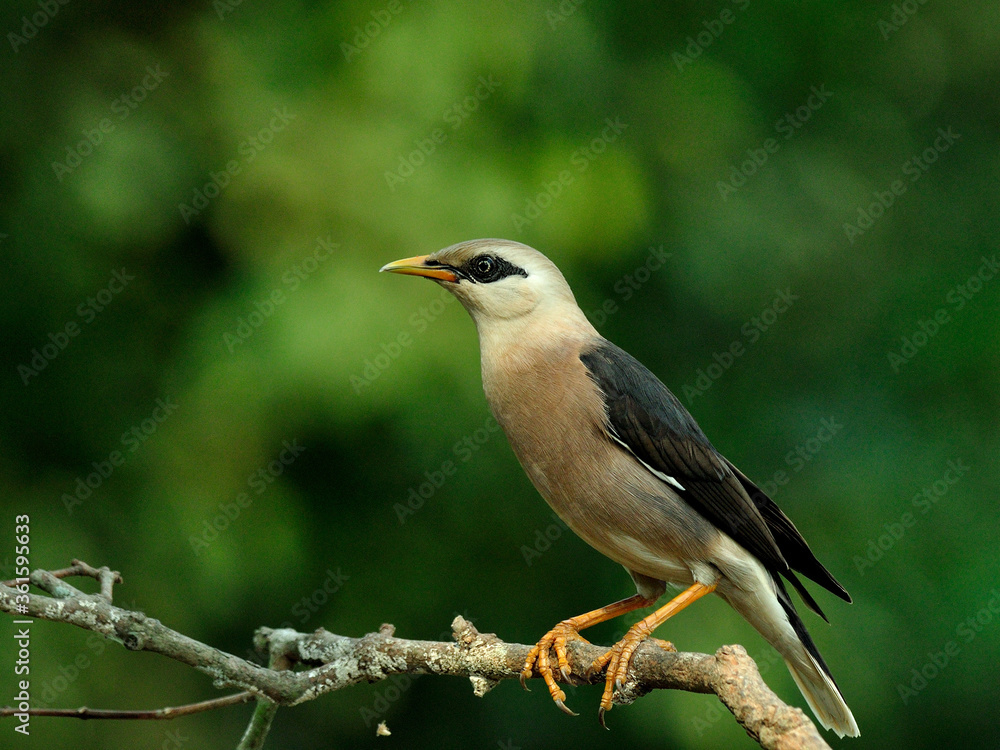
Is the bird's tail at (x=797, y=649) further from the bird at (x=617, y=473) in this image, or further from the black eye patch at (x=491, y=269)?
the black eye patch at (x=491, y=269)

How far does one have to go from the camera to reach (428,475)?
5.77 m

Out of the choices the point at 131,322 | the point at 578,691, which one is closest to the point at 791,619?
the point at 578,691

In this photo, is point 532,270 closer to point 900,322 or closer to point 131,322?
point 131,322

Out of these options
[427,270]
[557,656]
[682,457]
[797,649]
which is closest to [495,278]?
[427,270]

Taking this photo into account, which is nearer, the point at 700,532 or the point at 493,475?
the point at 700,532

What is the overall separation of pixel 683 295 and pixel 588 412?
3.10 m

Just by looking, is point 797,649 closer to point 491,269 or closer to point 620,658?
point 620,658

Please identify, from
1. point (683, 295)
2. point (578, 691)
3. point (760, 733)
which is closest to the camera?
point (760, 733)

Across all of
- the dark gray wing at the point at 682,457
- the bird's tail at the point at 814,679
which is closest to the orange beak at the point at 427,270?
the dark gray wing at the point at 682,457

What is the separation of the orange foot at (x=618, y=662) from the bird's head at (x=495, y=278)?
1.24 meters

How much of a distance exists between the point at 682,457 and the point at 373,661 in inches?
51.2

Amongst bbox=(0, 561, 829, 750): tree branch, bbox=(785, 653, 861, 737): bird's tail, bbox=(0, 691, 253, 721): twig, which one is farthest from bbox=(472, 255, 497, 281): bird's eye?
bbox=(785, 653, 861, 737): bird's tail

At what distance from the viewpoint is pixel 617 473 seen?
3416 millimetres

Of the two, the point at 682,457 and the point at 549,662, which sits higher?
the point at 682,457
